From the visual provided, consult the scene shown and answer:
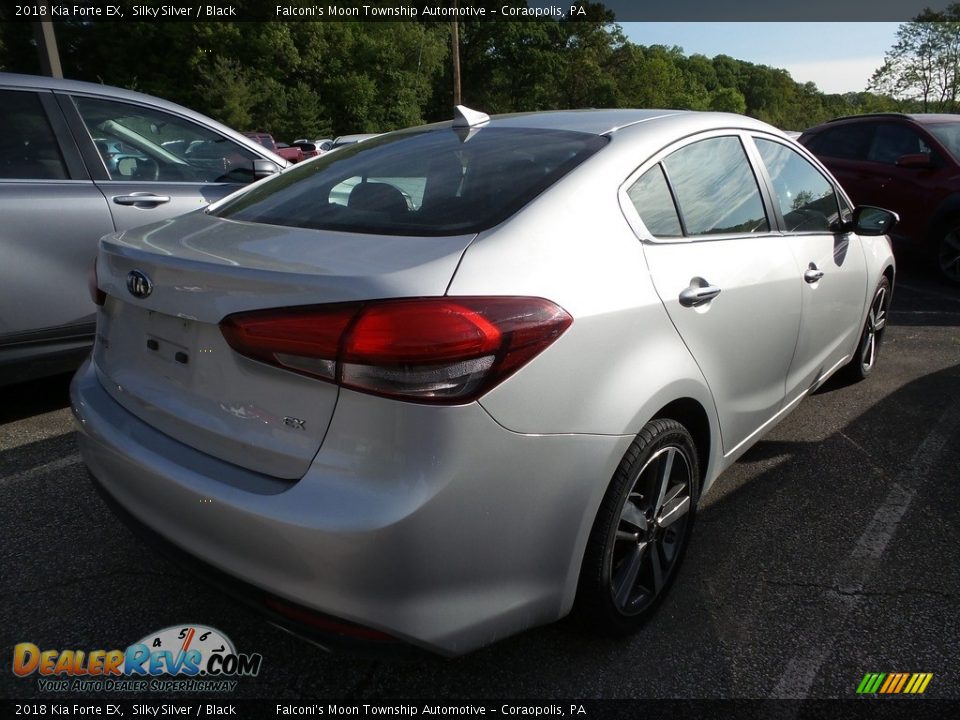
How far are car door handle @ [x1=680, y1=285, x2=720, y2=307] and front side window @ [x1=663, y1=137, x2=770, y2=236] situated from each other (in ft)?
0.68

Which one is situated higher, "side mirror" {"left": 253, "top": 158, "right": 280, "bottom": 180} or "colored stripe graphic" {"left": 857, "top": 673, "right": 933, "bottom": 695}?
"side mirror" {"left": 253, "top": 158, "right": 280, "bottom": 180}

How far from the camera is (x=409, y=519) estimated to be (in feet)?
4.91

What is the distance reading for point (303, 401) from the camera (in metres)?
1.59

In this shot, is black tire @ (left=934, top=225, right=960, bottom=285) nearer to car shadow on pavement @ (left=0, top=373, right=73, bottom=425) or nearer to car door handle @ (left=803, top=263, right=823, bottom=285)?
car door handle @ (left=803, top=263, right=823, bottom=285)

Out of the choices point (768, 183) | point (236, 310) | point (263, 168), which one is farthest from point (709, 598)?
point (263, 168)

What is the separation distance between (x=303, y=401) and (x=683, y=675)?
129 centimetres

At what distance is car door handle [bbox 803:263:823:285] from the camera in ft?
9.45

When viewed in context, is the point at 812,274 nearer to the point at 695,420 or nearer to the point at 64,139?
the point at 695,420

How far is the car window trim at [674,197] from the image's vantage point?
6.79ft

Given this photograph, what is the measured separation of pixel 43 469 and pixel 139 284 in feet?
5.67

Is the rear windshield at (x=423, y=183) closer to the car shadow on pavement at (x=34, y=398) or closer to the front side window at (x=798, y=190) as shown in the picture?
the front side window at (x=798, y=190)

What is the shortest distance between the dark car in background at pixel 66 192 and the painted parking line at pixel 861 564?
3.32m

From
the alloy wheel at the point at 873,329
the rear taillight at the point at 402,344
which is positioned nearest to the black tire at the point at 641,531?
the rear taillight at the point at 402,344

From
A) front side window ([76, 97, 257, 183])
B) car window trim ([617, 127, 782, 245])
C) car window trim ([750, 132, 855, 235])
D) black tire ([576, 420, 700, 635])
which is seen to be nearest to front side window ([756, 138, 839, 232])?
car window trim ([750, 132, 855, 235])
